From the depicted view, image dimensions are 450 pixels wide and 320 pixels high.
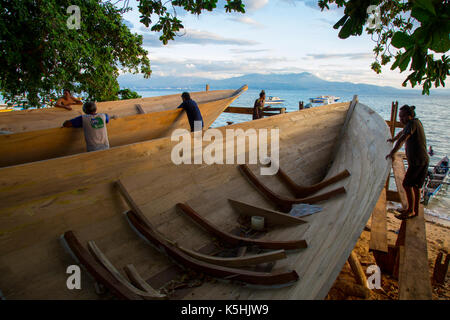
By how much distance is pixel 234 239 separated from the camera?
2.89 meters

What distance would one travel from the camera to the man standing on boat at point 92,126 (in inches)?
156

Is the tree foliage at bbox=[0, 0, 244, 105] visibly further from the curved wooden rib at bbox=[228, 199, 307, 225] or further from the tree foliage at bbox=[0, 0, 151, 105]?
the curved wooden rib at bbox=[228, 199, 307, 225]

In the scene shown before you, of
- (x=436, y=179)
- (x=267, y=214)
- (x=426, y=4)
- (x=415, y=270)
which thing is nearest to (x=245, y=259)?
(x=267, y=214)

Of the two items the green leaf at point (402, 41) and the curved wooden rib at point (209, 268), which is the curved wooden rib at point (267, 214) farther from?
the green leaf at point (402, 41)

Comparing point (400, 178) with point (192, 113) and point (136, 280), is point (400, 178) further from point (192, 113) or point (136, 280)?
point (136, 280)

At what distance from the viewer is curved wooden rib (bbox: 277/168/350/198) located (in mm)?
4214

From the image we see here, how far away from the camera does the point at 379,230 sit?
11.6 ft

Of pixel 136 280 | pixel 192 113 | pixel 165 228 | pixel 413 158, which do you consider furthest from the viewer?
pixel 192 113

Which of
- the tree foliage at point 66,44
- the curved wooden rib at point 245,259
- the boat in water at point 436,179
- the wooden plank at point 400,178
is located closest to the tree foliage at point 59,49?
the tree foliage at point 66,44

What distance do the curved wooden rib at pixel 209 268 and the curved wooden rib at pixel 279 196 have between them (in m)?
1.69

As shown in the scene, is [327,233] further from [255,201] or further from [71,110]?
[71,110]

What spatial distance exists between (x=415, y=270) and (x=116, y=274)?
3.05 metres
